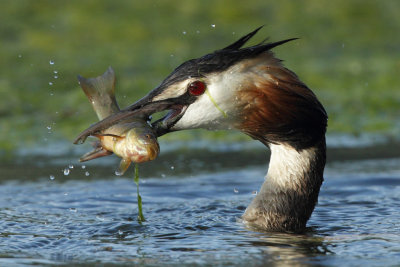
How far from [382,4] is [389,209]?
399 inches

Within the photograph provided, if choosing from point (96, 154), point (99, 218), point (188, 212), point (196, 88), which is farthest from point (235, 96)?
point (99, 218)

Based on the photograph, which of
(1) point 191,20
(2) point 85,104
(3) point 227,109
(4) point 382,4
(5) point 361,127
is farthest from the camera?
(4) point 382,4

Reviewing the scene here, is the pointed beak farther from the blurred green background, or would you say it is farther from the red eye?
the blurred green background

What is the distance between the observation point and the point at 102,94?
589 cm

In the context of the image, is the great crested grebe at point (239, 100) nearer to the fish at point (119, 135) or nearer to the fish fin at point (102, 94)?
the fish at point (119, 135)

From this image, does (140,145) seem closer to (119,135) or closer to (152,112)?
(119,135)

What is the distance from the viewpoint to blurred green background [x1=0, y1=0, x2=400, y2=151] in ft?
37.2

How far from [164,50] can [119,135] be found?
342 inches

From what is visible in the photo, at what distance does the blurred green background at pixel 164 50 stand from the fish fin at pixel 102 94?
439cm

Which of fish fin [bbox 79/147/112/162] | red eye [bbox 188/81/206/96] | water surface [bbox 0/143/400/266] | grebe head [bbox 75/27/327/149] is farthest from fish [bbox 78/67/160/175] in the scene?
water surface [bbox 0/143/400/266]

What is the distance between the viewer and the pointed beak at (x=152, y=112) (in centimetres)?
558

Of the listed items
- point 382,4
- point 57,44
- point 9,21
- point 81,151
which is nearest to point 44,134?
point 81,151

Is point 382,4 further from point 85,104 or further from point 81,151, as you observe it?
point 81,151

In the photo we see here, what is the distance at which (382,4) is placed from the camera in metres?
16.5
